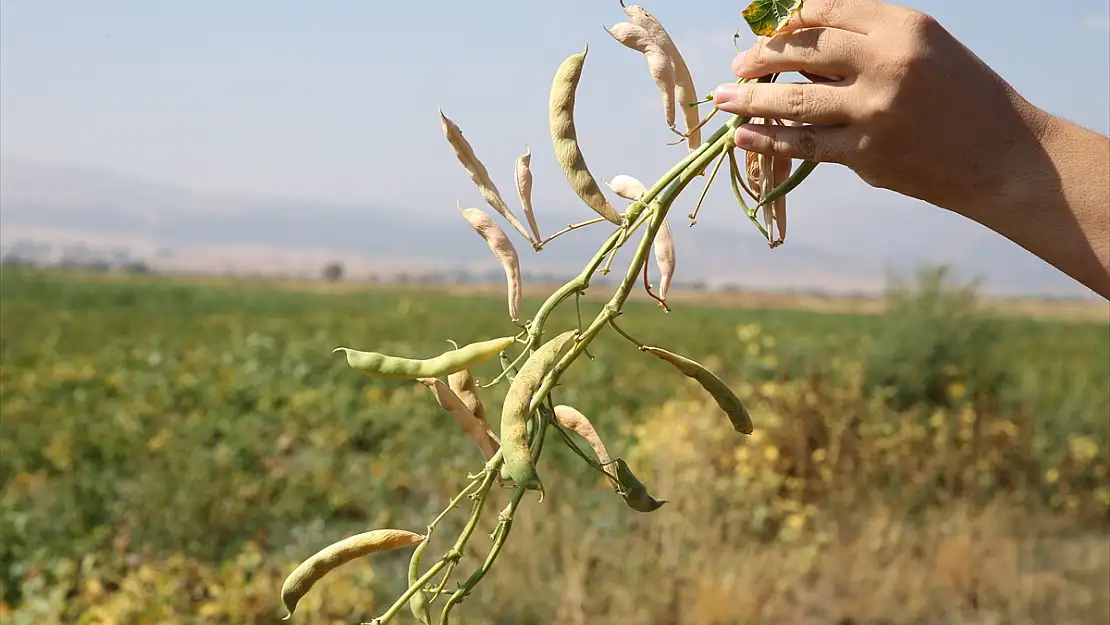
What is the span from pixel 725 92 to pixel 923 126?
0.13 metres

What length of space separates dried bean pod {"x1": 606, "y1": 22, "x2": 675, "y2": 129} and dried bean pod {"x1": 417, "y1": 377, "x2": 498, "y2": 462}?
21 centimetres

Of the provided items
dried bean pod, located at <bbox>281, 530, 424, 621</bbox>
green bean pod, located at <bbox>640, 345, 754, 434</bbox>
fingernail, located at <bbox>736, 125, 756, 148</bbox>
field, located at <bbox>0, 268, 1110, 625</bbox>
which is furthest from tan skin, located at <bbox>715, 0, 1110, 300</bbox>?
field, located at <bbox>0, 268, 1110, 625</bbox>

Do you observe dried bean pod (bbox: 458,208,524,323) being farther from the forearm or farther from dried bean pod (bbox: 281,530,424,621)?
the forearm

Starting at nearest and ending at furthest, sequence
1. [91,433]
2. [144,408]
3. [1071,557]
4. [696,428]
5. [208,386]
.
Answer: [1071,557]
[696,428]
[91,433]
[144,408]
[208,386]

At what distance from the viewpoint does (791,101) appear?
55cm

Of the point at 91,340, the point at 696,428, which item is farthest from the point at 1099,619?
the point at 91,340

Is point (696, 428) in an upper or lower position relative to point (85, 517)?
upper

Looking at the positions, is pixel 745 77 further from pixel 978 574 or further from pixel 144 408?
pixel 144 408

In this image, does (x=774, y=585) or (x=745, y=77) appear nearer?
(x=745, y=77)

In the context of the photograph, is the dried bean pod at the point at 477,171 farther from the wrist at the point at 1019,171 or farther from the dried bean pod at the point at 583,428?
the wrist at the point at 1019,171

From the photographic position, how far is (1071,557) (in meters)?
3.65

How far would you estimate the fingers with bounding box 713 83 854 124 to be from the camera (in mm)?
549

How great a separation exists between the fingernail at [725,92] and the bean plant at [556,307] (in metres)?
0.02

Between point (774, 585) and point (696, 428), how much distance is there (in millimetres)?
1109
